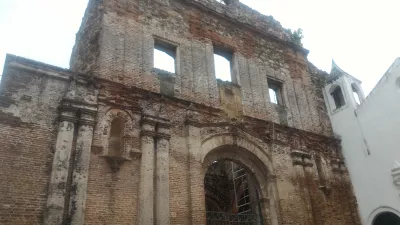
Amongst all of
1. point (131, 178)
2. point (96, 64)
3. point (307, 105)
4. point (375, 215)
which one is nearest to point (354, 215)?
point (375, 215)

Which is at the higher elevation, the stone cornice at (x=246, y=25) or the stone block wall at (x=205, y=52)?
the stone cornice at (x=246, y=25)

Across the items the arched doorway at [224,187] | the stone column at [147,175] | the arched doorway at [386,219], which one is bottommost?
the arched doorway at [386,219]

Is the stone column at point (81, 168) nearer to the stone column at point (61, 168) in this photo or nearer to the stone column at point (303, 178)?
the stone column at point (61, 168)

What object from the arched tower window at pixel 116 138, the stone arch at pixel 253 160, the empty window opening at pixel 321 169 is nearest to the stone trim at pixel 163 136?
the arched tower window at pixel 116 138

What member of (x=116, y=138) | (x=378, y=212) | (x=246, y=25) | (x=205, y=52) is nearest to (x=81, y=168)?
(x=116, y=138)

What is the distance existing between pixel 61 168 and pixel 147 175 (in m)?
1.83

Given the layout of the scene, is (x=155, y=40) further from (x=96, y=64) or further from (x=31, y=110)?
(x=31, y=110)

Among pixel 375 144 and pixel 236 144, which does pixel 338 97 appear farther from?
pixel 236 144

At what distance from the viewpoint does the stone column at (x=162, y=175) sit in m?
Answer: 7.67

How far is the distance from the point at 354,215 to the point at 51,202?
9012mm

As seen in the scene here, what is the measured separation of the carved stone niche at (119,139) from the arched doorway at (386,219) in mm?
7707

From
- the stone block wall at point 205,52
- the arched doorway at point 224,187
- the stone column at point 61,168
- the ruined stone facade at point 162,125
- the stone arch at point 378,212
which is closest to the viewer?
the stone column at point 61,168

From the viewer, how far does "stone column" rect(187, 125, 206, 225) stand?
8199mm

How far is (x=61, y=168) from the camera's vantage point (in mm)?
6977
